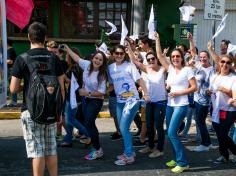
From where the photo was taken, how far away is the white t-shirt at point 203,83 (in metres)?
6.88

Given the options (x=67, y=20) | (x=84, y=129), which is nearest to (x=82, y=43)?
(x=67, y=20)

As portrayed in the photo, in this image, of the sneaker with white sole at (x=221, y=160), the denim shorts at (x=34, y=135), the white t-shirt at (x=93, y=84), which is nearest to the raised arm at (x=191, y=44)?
the white t-shirt at (x=93, y=84)

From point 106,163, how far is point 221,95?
1.89 metres

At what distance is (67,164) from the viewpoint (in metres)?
6.17

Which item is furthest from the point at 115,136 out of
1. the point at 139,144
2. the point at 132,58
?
the point at 132,58

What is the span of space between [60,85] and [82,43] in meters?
9.71

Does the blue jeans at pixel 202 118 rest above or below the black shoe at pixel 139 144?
above

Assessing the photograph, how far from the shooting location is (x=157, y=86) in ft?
21.0

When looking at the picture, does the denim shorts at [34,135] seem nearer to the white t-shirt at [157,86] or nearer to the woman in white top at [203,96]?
the white t-shirt at [157,86]

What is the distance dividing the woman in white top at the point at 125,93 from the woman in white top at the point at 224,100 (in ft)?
3.17

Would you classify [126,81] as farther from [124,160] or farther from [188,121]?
[188,121]

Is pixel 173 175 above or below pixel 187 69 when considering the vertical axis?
below

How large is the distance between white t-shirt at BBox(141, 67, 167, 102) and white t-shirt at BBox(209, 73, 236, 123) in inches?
29.0

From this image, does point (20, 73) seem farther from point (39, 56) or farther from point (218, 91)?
point (218, 91)
